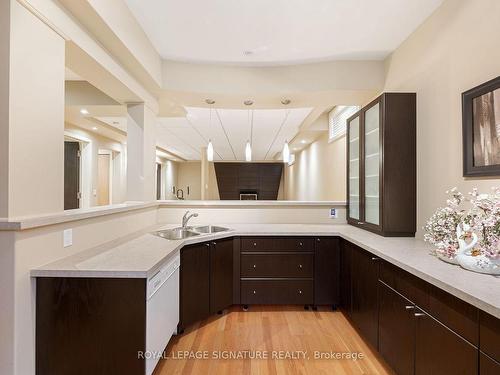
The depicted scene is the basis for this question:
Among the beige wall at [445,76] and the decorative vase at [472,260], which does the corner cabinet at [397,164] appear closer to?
the beige wall at [445,76]

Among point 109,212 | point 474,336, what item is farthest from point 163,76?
point 474,336

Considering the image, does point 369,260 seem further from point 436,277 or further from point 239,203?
point 239,203

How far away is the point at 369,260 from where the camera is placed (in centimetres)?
235

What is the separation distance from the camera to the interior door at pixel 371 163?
2773 millimetres

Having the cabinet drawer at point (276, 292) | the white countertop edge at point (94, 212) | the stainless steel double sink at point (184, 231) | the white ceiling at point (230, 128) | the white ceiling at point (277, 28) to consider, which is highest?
the white ceiling at point (277, 28)

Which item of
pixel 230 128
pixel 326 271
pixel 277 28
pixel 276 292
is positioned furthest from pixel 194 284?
pixel 230 128

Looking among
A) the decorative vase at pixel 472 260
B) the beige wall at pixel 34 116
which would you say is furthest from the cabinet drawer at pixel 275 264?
the beige wall at pixel 34 116

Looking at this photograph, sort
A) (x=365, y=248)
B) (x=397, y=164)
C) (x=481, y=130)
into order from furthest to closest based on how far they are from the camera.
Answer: (x=397, y=164), (x=365, y=248), (x=481, y=130)

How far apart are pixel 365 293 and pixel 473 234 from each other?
1084mm

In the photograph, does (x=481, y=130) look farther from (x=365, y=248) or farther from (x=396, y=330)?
(x=396, y=330)

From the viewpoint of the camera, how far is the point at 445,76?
7.29ft

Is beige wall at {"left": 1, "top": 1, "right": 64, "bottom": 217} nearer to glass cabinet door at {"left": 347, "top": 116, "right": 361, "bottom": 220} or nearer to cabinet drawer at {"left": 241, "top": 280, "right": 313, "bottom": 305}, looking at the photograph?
cabinet drawer at {"left": 241, "top": 280, "right": 313, "bottom": 305}

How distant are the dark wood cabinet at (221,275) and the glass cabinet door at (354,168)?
1.47m

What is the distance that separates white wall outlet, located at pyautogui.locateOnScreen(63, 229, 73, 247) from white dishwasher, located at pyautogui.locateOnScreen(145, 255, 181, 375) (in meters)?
0.60
